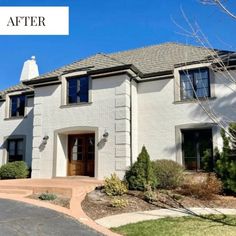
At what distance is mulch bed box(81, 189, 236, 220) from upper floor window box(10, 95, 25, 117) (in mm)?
11507

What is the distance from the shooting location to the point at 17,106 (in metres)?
22.6

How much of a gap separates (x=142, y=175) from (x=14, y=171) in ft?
28.7

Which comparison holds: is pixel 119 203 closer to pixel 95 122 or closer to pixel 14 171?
pixel 95 122

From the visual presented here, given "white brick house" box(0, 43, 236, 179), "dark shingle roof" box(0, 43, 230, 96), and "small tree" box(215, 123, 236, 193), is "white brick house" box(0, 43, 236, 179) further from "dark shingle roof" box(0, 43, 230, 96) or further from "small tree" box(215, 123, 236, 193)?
"small tree" box(215, 123, 236, 193)

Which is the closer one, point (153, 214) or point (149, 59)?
point (153, 214)

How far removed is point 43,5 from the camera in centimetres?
1084

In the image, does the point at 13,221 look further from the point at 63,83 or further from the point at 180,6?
the point at 63,83

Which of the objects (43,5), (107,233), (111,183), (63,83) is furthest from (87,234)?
(63,83)

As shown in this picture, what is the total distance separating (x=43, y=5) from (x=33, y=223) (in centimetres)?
690

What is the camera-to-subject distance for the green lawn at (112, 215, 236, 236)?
820 centimetres

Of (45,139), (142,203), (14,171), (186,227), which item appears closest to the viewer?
(186,227)

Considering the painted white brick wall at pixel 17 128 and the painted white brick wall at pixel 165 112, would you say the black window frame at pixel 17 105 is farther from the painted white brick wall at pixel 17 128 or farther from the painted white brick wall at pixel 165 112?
the painted white brick wall at pixel 165 112

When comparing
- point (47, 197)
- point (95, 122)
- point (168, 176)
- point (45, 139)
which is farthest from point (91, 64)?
point (47, 197)

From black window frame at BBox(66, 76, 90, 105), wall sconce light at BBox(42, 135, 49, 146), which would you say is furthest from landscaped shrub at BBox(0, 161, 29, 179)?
black window frame at BBox(66, 76, 90, 105)
